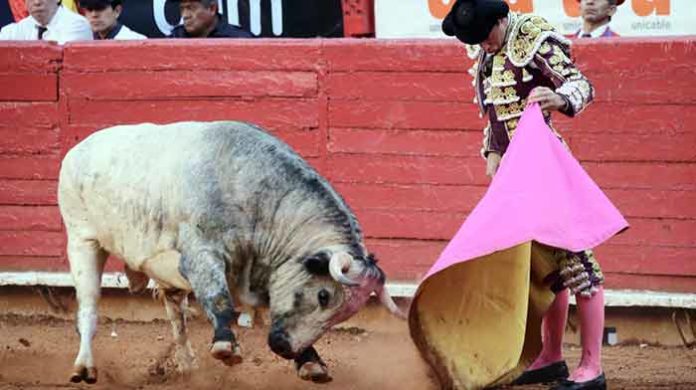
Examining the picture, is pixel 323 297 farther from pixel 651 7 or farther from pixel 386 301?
pixel 651 7

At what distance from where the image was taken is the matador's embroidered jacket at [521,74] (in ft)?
17.6

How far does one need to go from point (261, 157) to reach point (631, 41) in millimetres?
2058

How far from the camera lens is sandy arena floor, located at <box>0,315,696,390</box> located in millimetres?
6363

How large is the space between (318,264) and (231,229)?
13.8 inches

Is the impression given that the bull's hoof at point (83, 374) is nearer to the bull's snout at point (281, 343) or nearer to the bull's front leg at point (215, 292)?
the bull's front leg at point (215, 292)

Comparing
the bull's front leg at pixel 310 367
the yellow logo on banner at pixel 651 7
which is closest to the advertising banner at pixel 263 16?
the yellow logo on banner at pixel 651 7

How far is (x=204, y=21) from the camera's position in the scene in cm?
783

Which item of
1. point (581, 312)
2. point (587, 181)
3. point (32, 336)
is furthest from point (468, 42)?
point (32, 336)

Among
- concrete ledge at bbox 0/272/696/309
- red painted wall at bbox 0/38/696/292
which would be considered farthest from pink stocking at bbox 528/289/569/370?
red painted wall at bbox 0/38/696/292

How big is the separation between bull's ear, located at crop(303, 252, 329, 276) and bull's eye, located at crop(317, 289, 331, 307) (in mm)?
58

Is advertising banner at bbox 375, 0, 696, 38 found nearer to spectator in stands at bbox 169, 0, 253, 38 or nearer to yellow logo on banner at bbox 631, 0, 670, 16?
yellow logo on banner at bbox 631, 0, 670, 16

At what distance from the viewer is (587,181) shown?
217 inches

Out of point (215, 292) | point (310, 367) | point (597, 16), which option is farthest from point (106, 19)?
point (310, 367)

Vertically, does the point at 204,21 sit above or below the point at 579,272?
above
